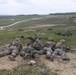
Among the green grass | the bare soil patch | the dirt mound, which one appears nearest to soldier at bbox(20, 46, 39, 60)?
the bare soil patch

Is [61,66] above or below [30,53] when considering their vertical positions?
below

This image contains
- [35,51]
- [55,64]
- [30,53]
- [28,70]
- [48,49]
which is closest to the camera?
[28,70]

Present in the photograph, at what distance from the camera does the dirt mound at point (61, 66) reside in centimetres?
971

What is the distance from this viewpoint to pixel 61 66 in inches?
411

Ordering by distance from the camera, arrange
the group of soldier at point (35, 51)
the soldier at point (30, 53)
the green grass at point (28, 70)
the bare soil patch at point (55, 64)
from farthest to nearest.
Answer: the group of soldier at point (35, 51), the soldier at point (30, 53), the bare soil patch at point (55, 64), the green grass at point (28, 70)

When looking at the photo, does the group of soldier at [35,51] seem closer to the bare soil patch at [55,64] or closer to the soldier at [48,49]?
the soldier at [48,49]

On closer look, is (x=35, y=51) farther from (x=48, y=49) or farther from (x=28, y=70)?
(x=28, y=70)

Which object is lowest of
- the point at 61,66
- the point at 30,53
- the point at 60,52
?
the point at 61,66

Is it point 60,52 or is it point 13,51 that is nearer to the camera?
point 13,51

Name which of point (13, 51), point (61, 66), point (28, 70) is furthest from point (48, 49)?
point (28, 70)

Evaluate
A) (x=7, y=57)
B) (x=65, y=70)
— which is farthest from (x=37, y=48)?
(x=65, y=70)

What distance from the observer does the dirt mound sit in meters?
9.71

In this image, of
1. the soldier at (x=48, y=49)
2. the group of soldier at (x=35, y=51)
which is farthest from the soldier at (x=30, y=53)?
the soldier at (x=48, y=49)

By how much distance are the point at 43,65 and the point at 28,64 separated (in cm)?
69
